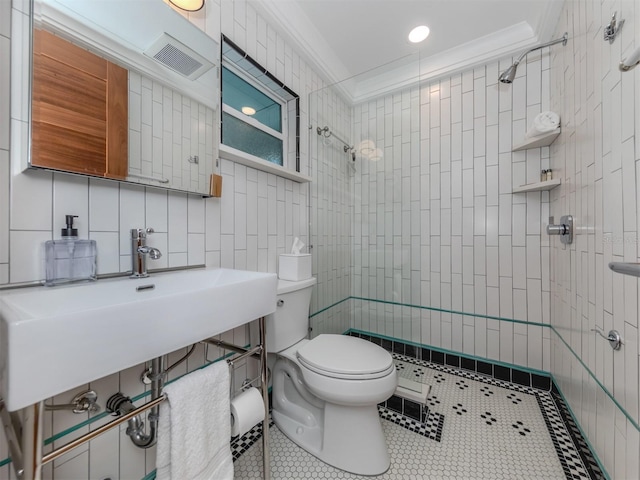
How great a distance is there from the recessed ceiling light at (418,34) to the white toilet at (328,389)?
1.77m

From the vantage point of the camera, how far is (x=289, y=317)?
139 cm

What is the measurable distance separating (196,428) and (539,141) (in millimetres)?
2252

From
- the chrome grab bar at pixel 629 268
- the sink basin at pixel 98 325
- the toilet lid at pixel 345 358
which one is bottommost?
the toilet lid at pixel 345 358

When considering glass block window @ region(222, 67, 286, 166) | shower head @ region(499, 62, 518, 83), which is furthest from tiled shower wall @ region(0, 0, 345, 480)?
shower head @ region(499, 62, 518, 83)

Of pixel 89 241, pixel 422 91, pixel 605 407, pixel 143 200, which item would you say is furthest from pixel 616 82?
pixel 89 241

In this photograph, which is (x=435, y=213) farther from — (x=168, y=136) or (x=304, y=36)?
(x=168, y=136)

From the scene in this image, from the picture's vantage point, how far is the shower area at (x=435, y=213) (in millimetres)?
1799

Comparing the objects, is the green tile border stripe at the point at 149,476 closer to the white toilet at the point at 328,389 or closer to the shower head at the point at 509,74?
the white toilet at the point at 328,389

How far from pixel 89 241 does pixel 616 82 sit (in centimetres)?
189

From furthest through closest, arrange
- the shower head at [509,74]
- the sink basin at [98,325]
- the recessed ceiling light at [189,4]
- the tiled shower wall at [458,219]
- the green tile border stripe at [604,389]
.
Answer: the tiled shower wall at [458,219] → the shower head at [509,74] → the recessed ceiling light at [189,4] → the green tile border stripe at [604,389] → the sink basin at [98,325]

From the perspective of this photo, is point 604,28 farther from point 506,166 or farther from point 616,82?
point 506,166

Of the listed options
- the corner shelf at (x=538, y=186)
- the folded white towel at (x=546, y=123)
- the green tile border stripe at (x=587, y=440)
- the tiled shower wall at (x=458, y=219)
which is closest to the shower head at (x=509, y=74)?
the tiled shower wall at (x=458, y=219)

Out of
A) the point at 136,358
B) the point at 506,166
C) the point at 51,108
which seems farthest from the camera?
the point at 506,166

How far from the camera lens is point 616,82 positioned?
3.08 feet
